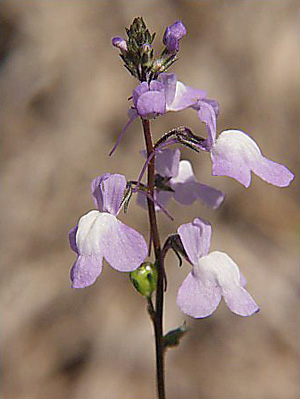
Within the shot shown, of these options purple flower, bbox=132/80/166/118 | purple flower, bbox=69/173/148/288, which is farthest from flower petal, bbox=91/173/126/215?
purple flower, bbox=132/80/166/118

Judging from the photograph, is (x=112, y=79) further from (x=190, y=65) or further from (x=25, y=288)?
(x=25, y=288)

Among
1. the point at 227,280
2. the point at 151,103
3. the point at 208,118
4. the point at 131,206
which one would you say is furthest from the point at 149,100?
the point at 131,206

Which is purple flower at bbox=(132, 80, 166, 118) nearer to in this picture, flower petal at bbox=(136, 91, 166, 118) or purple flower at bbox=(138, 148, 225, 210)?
flower petal at bbox=(136, 91, 166, 118)

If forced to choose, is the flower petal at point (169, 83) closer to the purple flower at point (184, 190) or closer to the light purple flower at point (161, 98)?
the light purple flower at point (161, 98)

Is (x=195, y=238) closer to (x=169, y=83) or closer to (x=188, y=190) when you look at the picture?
(x=188, y=190)

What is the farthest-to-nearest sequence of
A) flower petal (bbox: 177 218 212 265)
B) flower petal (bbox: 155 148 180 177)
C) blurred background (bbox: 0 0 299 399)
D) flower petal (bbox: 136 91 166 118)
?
blurred background (bbox: 0 0 299 399) → flower petal (bbox: 155 148 180 177) → flower petal (bbox: 177 218 212 265) → flower petal (bbox: 136 91 166 118)
